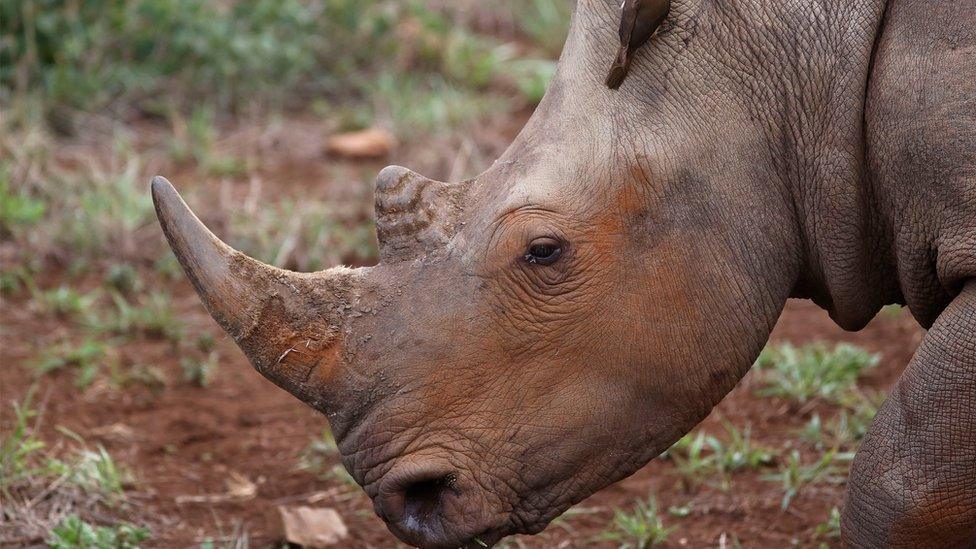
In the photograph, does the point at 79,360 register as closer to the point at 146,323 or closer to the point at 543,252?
the point at 146,323

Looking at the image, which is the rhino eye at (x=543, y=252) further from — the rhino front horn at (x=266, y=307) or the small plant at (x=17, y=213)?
the small plant at (x=17, y=213)

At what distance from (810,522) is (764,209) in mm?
1615

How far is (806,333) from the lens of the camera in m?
6.80

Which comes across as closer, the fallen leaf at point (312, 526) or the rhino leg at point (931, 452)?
the rhino leg at point (931, 452)

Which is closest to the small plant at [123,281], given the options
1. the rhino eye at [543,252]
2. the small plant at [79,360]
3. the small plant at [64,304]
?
the small plant at [64,304]

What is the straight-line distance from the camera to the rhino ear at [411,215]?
3.93m

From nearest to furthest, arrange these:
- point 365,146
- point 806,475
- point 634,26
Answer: point 634,26 → point 806,475 → point 365,146

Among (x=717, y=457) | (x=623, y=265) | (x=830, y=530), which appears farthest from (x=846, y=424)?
(x=623, y=265)

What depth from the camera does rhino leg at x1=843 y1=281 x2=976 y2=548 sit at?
3639 millimetres

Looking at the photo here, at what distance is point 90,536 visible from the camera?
470 centimetres

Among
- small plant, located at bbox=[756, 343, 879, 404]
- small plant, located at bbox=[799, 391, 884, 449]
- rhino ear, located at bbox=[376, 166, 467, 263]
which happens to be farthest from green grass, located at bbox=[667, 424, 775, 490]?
rhino ear, located at bbox=[376, 166, 467, 263]

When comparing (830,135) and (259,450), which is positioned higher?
(830,135)

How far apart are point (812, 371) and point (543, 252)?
2633 mm

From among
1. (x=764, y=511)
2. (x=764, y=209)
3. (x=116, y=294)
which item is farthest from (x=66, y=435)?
(x=764, y=209)
